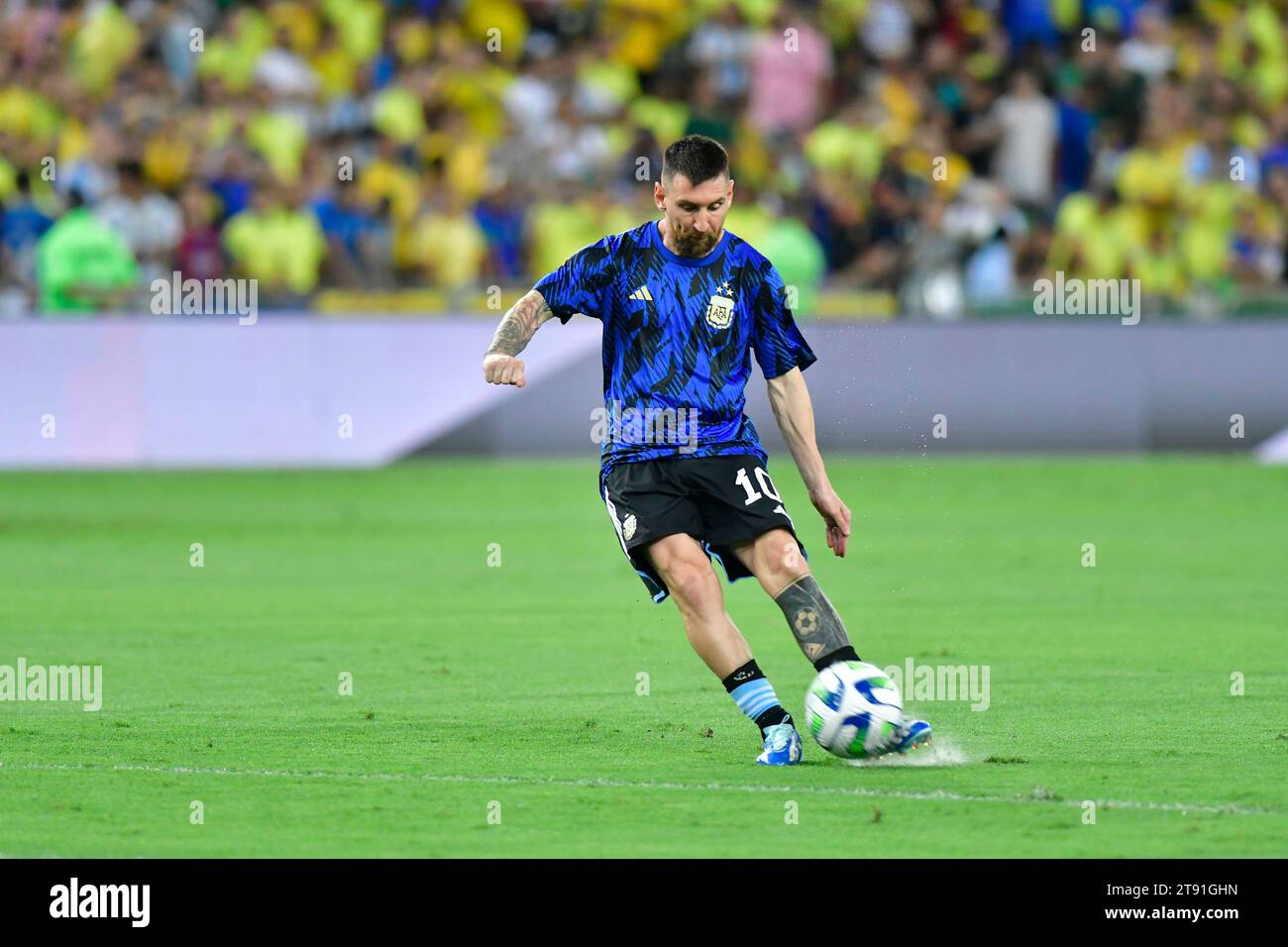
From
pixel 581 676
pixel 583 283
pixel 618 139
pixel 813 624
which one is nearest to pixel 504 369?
pixel 583 283

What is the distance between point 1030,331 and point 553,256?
491cm

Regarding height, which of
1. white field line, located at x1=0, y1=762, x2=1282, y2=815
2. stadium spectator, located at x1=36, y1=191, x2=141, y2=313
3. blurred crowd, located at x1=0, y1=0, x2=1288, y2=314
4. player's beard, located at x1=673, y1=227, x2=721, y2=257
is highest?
blurred crowd, located at x1=0, y1=0, x2=1288, y2=314

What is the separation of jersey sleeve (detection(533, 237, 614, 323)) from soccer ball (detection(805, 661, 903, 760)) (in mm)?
1654

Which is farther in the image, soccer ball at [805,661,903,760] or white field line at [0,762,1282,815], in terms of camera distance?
soccer ball at [805,661,903,760]

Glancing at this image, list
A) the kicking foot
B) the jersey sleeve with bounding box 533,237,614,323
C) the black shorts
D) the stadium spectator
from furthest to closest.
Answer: the stadium spectator
the jersey sleeve with bounding box 533,237,614,323
the black shorts
the kicking foot

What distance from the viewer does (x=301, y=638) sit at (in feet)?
42.7

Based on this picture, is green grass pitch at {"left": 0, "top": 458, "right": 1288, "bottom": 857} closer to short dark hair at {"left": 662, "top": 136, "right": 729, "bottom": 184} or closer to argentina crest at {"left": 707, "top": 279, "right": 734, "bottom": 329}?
argentina crest at {"left": 707, "top": 279, "right": 734, "bottom": 329}

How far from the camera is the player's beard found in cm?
904

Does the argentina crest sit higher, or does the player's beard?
the player's beard

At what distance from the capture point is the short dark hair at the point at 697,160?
8.79m

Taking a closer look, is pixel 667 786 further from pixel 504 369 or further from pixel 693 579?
pixel 504 369

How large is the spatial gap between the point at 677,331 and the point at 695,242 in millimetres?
346

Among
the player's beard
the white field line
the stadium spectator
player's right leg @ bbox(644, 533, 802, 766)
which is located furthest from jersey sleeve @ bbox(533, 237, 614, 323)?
the stadium spectator
